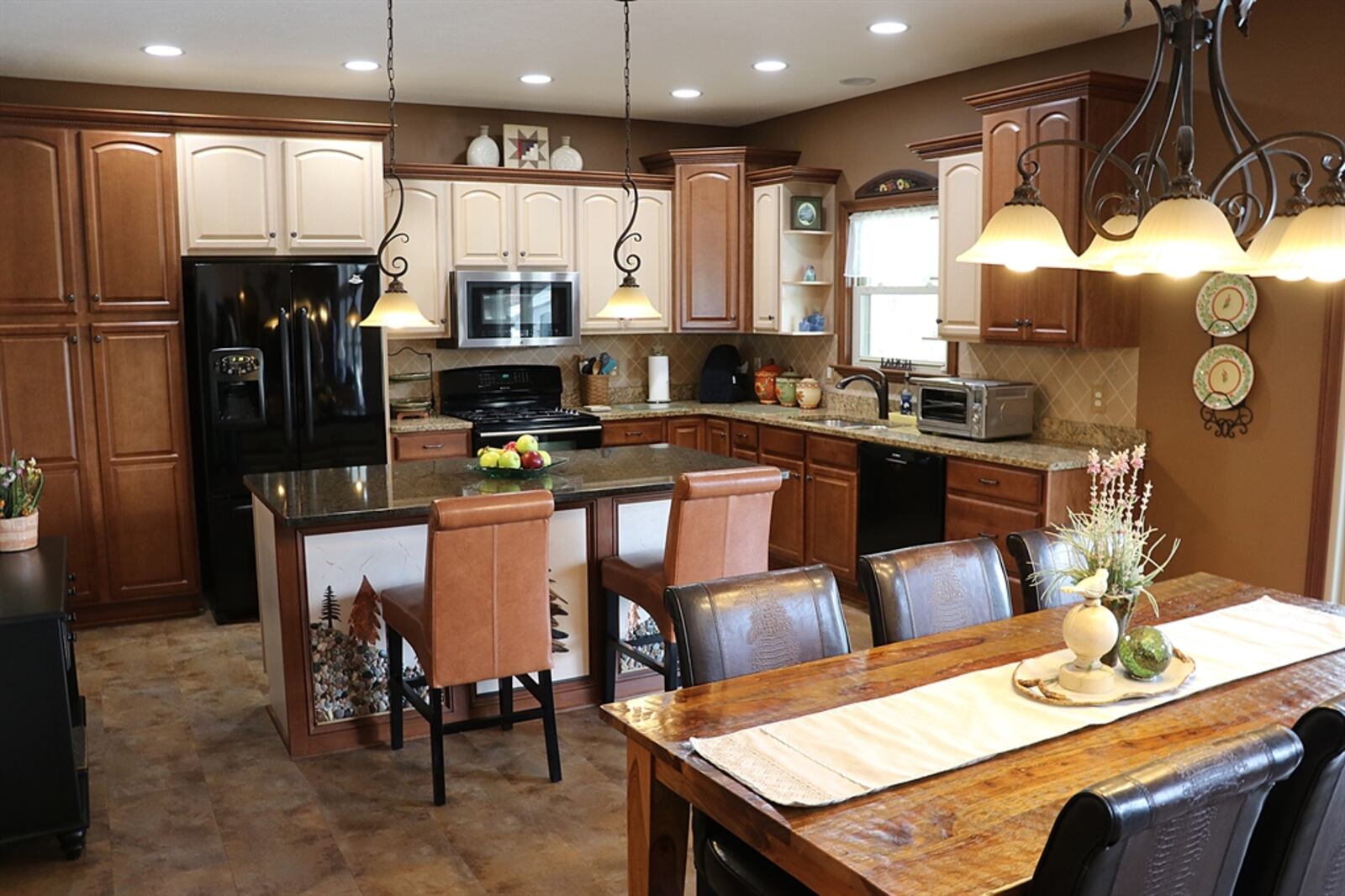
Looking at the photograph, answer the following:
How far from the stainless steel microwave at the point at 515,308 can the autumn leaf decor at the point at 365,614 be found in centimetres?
265

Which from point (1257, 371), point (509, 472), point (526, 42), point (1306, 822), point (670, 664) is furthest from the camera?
point (526, 42)

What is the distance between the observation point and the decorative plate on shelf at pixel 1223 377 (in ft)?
14.3

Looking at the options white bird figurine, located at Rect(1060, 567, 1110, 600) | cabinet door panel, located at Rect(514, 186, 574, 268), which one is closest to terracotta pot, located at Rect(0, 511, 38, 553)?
white bird figurine, located at Rect(1060, 567, 1110, 600)

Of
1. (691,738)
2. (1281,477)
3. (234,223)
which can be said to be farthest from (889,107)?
(691,738)

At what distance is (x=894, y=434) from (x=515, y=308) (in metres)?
2.28

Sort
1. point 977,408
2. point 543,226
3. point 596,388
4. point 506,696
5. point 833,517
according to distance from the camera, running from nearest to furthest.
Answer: point 506,696 < point 977,408 < point 833,517 < point 543,226 < point 596,388

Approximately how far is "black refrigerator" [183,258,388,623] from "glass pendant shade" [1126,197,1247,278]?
4283mm

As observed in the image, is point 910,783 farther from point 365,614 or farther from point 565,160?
point 565,160

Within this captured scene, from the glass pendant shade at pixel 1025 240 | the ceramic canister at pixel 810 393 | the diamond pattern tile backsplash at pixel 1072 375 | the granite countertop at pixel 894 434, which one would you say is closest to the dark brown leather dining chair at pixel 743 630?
the glass pendant shade at pixel 1025 240

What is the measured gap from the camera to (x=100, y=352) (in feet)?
17.3

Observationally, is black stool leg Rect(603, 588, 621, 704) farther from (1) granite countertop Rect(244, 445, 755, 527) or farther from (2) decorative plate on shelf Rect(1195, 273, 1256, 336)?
(2) decorative plate on shelf Rect(1195, 273, 1256, 336)

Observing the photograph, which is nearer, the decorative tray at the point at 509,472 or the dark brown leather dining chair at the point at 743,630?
the dark brown leather dining chair at the point at 743,630

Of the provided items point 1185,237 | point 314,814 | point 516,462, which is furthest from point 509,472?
point 1185,237

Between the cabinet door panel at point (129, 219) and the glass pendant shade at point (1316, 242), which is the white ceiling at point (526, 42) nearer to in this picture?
the cabinet door panel at point (129, 219)
